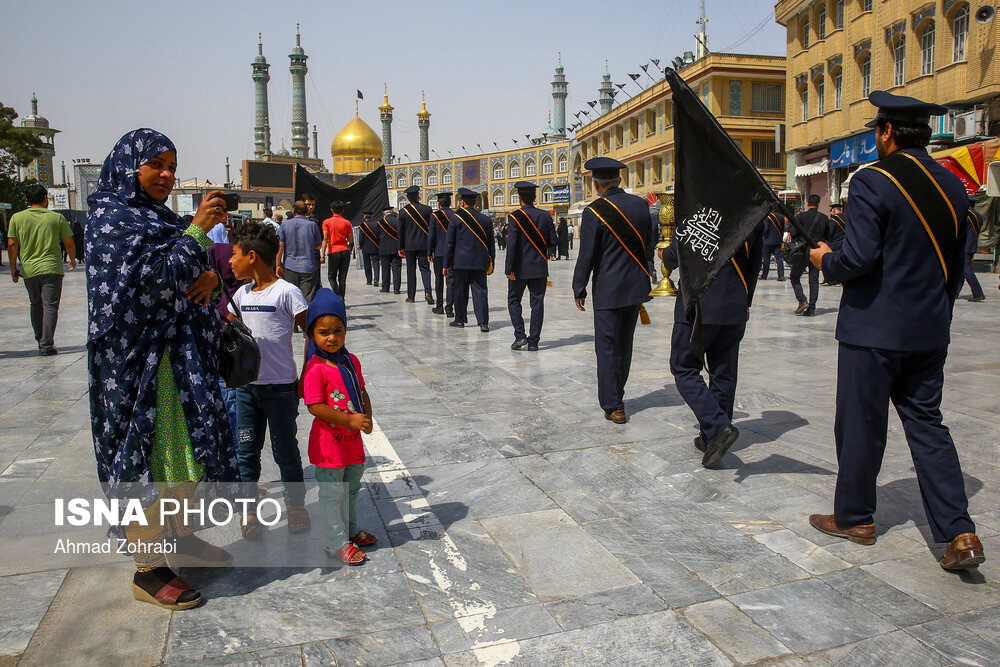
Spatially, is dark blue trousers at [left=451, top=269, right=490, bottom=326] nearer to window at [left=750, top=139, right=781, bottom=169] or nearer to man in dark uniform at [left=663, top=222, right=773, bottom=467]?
man in dark uniform at [left=663, top=222, right=773, bottom=467]

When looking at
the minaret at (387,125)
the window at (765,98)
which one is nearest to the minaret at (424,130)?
the minaret at (387,125)

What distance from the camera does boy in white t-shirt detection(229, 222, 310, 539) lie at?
3.46 m

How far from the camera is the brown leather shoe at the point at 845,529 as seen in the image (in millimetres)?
3275

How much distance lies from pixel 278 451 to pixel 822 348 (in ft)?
20.9

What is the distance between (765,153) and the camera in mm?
37000

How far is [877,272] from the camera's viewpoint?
3135 millimetres

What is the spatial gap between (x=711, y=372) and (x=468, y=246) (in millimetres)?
5496

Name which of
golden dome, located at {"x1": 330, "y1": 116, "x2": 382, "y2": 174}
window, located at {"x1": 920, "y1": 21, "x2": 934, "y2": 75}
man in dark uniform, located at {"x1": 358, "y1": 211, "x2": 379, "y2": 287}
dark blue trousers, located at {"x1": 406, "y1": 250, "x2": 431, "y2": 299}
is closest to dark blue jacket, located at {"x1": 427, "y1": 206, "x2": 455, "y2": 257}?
dark blue trousers, located at {"x1": 406, "y1": 250, "x2": 431, "y2": 299}

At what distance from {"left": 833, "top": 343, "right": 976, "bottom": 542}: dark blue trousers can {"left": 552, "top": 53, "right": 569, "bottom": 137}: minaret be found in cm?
11725

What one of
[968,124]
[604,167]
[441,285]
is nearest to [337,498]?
[604,167]

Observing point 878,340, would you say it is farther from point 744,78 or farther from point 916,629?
point 744,78

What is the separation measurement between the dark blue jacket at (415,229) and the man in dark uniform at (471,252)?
104 inches

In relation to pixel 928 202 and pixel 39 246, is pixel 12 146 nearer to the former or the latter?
pixel 39 246

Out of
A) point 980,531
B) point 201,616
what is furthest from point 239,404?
point 980,531
